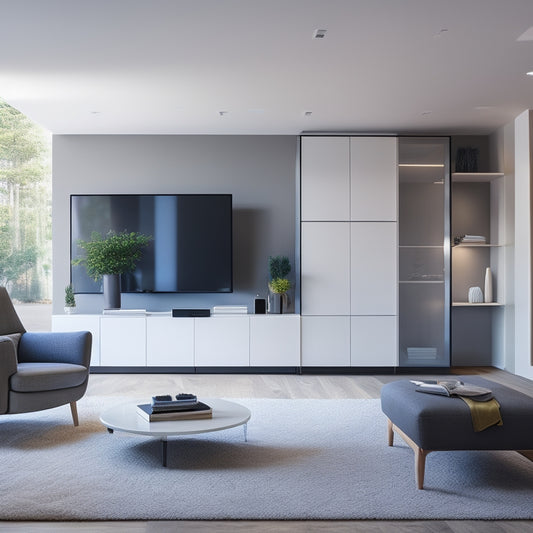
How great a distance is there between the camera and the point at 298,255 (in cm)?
679

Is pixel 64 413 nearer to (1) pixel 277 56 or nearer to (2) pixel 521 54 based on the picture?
(1) pixel 277 56

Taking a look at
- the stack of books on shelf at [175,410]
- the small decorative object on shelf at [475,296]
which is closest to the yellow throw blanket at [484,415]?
the stack of books on shelf at [175,410]

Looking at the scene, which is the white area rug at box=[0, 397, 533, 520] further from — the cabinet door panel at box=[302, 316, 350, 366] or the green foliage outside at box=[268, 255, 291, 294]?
the green foliage outside at box=[268, 255, 291, 294]

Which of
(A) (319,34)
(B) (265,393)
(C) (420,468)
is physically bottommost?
(B) (265,393)

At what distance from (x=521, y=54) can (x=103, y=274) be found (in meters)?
4.33

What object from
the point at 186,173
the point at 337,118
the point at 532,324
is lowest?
the point at 532,324

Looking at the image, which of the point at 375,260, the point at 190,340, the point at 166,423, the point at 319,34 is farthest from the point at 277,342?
the point at 319,34

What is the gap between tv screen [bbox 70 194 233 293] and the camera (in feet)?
22.3

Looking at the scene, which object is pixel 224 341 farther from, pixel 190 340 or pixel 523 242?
pixel 523 242

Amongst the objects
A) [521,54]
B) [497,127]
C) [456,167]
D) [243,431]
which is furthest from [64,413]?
[497,127]

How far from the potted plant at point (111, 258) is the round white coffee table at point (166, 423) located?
9.36 feet

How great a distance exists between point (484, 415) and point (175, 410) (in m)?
1.64

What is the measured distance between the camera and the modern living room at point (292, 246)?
10.1ft

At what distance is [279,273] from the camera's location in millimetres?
6754
